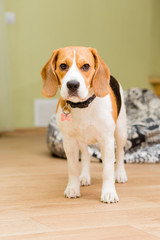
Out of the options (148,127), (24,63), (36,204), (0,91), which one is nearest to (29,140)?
(0,91)

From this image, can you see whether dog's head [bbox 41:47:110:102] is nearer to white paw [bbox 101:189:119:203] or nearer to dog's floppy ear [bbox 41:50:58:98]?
dog's floppy ear [bbox 41:50:58:98]

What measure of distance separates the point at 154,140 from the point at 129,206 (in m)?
1.22

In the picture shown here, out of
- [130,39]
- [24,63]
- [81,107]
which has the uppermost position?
[130,39]

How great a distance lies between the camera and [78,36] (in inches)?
189

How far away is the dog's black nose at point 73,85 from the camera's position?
1.59 metres

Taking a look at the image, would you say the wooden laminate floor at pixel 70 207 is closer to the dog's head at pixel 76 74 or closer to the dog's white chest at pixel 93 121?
the dog's white chest at pixel 93 121

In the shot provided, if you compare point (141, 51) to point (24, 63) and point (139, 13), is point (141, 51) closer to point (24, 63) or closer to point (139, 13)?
point (139, 13)

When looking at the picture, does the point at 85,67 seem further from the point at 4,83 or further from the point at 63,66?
the point at 4,83

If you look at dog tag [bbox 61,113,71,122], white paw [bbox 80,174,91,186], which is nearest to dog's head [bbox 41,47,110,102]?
dog tag [bbox 61,113,71,122]

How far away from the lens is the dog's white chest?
69.9 inches

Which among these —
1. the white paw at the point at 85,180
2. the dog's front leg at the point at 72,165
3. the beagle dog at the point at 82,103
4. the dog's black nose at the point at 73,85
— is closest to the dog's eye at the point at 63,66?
the beagle dog at the point at 82,103

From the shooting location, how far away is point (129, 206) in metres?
1.71

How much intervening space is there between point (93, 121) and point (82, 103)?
98mm

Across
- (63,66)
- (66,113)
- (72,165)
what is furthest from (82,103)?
(72,165)
